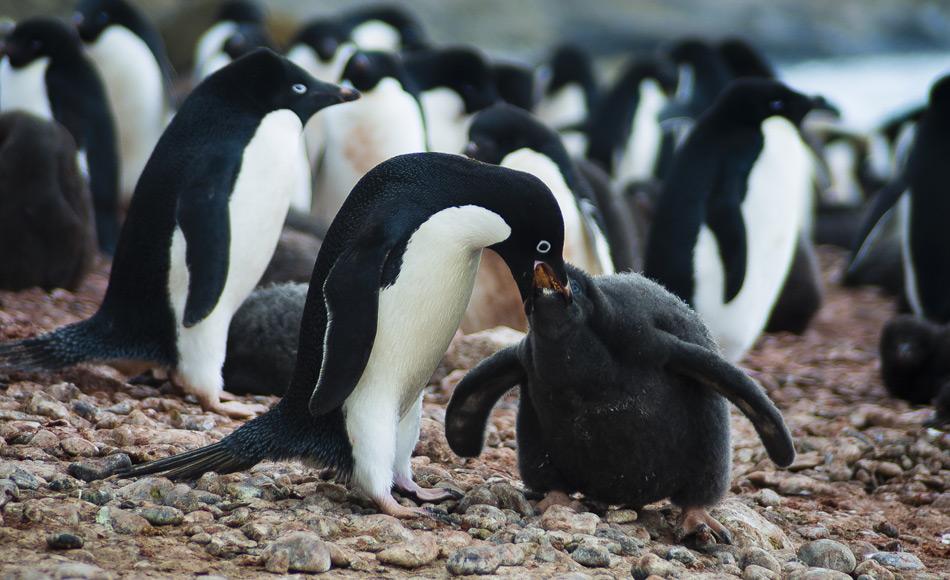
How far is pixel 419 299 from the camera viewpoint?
3.54m

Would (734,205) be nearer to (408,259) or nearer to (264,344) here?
(264,344)

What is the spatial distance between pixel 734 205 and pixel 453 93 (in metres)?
3.04

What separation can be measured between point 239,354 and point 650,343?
2.17 meters

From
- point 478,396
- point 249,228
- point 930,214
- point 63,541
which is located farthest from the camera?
point 930,214

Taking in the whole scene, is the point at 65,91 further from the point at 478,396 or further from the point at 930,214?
the point at 930,214

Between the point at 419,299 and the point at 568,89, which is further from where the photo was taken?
the point at 568,89

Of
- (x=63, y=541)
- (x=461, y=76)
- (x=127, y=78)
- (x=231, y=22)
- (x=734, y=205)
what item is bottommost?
(x=63, y=541)

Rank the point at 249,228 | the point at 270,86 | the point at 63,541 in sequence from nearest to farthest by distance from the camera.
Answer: the point at 63,541
the point at 249,228
the point at 270,86

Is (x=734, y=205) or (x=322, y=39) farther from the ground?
(x=322, y=39)

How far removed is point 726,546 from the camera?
11.6 ft

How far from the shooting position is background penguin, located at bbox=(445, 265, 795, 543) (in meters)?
3.44

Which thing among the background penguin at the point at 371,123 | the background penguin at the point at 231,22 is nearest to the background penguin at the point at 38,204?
the background penguin at the point at 371,123

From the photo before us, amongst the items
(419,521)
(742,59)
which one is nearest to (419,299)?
(419,521)

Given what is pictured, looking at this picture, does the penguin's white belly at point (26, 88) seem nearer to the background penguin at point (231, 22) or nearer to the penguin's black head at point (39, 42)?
the penguin's black head at point (39, 42)
